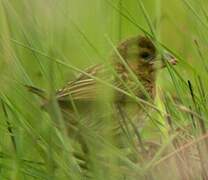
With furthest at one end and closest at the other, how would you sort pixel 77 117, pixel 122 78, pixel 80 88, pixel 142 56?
1. pixel 142 56
2. pixel 80 88
3. pixel 122 78
4. pixel 77 117

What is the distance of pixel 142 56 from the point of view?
4293mm

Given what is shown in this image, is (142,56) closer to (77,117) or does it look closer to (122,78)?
(122,78)

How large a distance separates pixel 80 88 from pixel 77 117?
0.91 metres

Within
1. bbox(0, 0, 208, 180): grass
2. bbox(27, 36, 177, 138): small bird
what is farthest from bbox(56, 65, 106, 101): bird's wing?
bbox(0, 0, 208, 180): grass

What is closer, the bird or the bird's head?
the bird

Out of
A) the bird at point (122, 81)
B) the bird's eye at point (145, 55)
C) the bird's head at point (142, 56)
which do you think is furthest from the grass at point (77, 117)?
the bird's eye at point (145, 55)

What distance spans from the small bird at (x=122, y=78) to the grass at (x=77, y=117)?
66 mm

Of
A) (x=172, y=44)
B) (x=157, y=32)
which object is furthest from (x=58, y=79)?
(x=172, y=44)

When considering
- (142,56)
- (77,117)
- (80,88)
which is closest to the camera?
(77,117)

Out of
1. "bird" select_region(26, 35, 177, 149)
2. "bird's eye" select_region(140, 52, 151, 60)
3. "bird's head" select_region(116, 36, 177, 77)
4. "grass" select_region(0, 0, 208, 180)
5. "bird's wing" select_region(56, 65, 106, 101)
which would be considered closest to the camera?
"grass" select_region(0, 0, 208, 180)

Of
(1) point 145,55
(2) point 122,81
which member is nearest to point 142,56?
(1) point 145,55

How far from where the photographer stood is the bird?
3070mm

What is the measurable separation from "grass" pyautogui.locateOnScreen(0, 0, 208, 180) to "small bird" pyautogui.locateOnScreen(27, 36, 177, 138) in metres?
0.07

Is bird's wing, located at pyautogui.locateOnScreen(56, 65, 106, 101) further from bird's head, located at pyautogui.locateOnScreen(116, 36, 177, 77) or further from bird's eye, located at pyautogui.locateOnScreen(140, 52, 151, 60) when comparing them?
bird's eye, located at pyautogui.locateOnScreen(140, 52, 151, 60)
